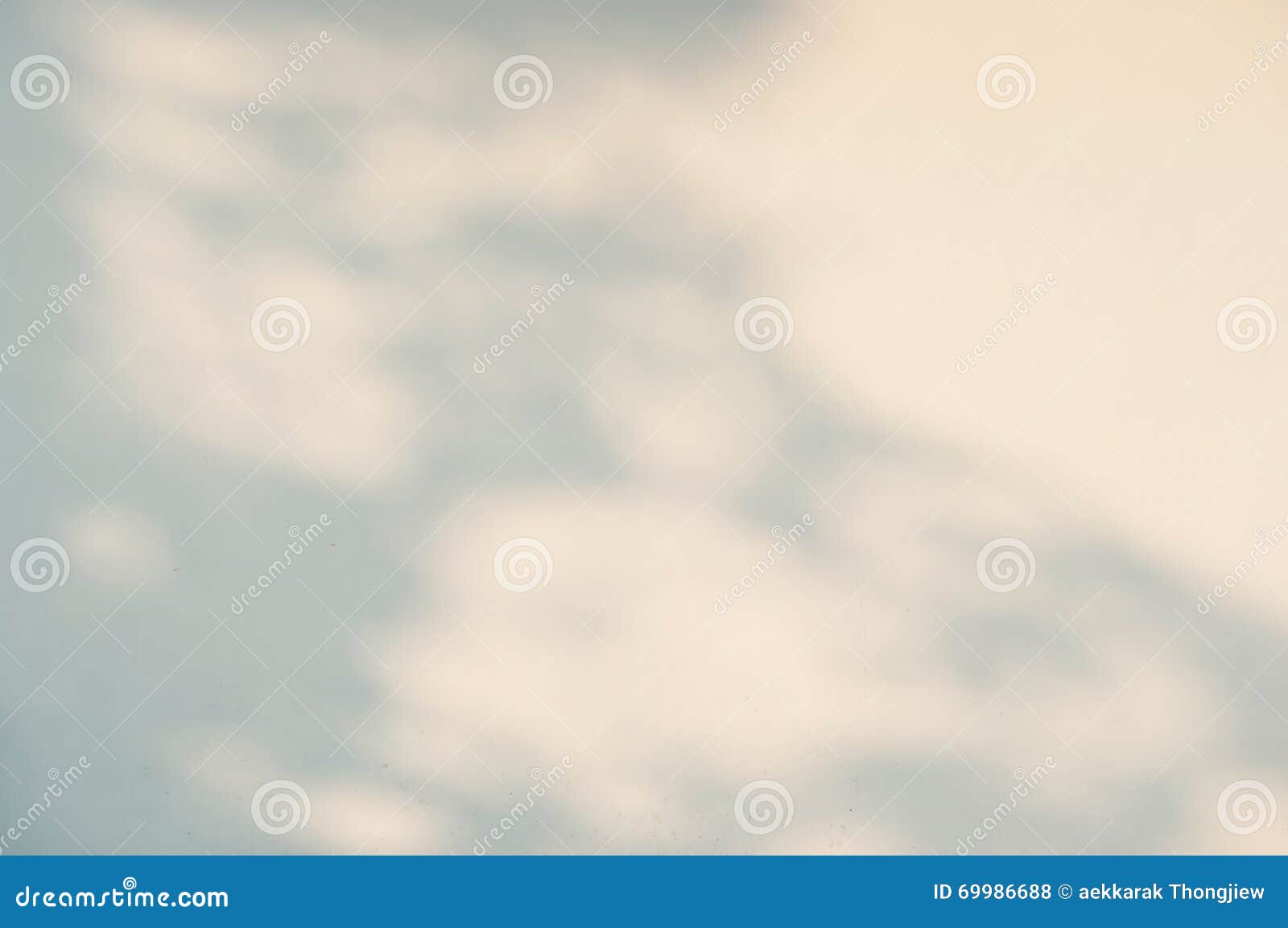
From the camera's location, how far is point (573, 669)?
13.9 ft

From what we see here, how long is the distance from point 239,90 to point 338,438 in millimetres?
1109

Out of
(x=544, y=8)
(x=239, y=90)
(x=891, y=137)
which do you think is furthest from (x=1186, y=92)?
(x=239, y=90)

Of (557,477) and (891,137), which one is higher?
(891,137)

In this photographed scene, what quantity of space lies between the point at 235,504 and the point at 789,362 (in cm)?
174

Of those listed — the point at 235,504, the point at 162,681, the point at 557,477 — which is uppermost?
the point at 557,477

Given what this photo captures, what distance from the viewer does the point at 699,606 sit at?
4.25m

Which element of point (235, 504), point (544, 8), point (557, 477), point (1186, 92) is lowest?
point (235, 504)

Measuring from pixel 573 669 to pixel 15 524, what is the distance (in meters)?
1.74

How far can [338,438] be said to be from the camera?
13.9 ft

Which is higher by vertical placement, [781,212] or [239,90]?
[781,212]

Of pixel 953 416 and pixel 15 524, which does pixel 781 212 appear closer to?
pixel 953 416

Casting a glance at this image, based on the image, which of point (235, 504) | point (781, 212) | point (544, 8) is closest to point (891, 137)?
point (781, 212)

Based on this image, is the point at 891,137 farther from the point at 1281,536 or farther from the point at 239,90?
the point at 239,90

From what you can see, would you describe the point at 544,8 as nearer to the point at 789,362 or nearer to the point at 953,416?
the point at 789,362
